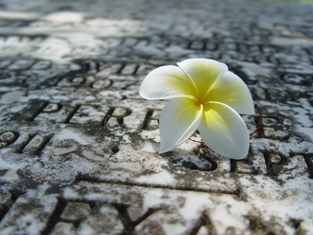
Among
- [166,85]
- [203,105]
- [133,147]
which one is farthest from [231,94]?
[133,147]

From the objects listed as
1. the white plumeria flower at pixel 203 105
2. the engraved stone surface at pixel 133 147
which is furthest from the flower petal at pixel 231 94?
the engraved stone surface at pixel 133 147

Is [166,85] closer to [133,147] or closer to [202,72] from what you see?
[202,72]

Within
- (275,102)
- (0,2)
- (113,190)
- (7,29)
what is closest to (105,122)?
(113,190)

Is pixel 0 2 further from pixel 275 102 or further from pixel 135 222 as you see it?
pixel 135 222

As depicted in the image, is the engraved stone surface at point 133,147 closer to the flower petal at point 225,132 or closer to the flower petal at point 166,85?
the flower petal at point 225,132

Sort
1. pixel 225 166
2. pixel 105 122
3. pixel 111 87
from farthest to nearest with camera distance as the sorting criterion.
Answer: pixel 111 87 < pixel 105 122 < pixel 225 166

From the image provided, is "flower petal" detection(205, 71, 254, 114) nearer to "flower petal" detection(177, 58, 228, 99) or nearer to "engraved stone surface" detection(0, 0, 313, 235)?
"flower petal" detection(177, 58, 228, 99)

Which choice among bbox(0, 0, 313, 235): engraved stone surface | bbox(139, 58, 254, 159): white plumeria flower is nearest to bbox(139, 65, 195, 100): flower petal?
bbox(139, 58, 254, 159): white plumeria flower
